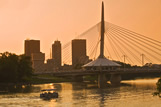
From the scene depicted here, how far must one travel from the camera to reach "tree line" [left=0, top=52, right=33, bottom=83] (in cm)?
12681

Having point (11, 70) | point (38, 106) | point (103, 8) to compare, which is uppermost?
point (103, 8)

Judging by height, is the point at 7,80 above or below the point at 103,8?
below

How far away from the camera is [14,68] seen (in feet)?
418

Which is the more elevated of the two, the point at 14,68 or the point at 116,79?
the point at 14,68

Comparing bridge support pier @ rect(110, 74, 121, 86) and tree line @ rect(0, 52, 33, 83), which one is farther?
bridge support pier @ rect(110, 74, 121, 86)

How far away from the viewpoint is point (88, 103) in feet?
237

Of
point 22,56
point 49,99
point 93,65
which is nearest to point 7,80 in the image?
point 22,56

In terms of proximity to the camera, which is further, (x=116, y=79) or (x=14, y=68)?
(x=116, y=79)

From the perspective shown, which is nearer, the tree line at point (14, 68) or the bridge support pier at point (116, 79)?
the tree line at point (14, 68)

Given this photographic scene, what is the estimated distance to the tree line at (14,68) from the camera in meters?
127

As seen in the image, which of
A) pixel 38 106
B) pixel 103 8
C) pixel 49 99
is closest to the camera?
pixel 38 106

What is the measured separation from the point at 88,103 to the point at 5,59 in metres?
65.1

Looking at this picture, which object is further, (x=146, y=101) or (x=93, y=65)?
(x=93, y=65)

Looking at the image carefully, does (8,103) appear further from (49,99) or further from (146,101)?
(146,101)
